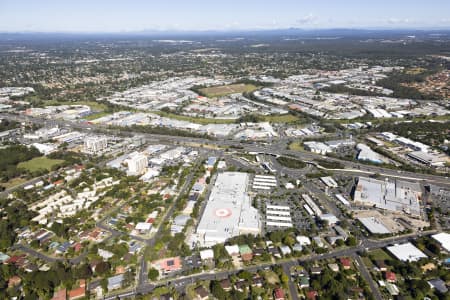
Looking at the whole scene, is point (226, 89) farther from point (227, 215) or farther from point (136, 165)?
point (227, 215)

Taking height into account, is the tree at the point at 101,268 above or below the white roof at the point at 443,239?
above

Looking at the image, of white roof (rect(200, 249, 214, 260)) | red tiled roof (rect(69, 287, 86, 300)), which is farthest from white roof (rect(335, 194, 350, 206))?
red tiled roof (rect(69, 287, 86, 300))

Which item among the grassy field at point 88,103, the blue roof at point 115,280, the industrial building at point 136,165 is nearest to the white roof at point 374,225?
the blue roof at point 115,280

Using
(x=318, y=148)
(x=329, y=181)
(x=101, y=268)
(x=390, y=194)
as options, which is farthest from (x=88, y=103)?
(x=390, y=194)

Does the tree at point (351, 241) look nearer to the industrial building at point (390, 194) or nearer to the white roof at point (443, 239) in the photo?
the white roof at point (443, 239)

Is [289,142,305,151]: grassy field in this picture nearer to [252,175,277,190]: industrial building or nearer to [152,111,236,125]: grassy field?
[252,175,277,190]: industrial building

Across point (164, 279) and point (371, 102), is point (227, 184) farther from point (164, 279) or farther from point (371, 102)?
point (371, 102)
